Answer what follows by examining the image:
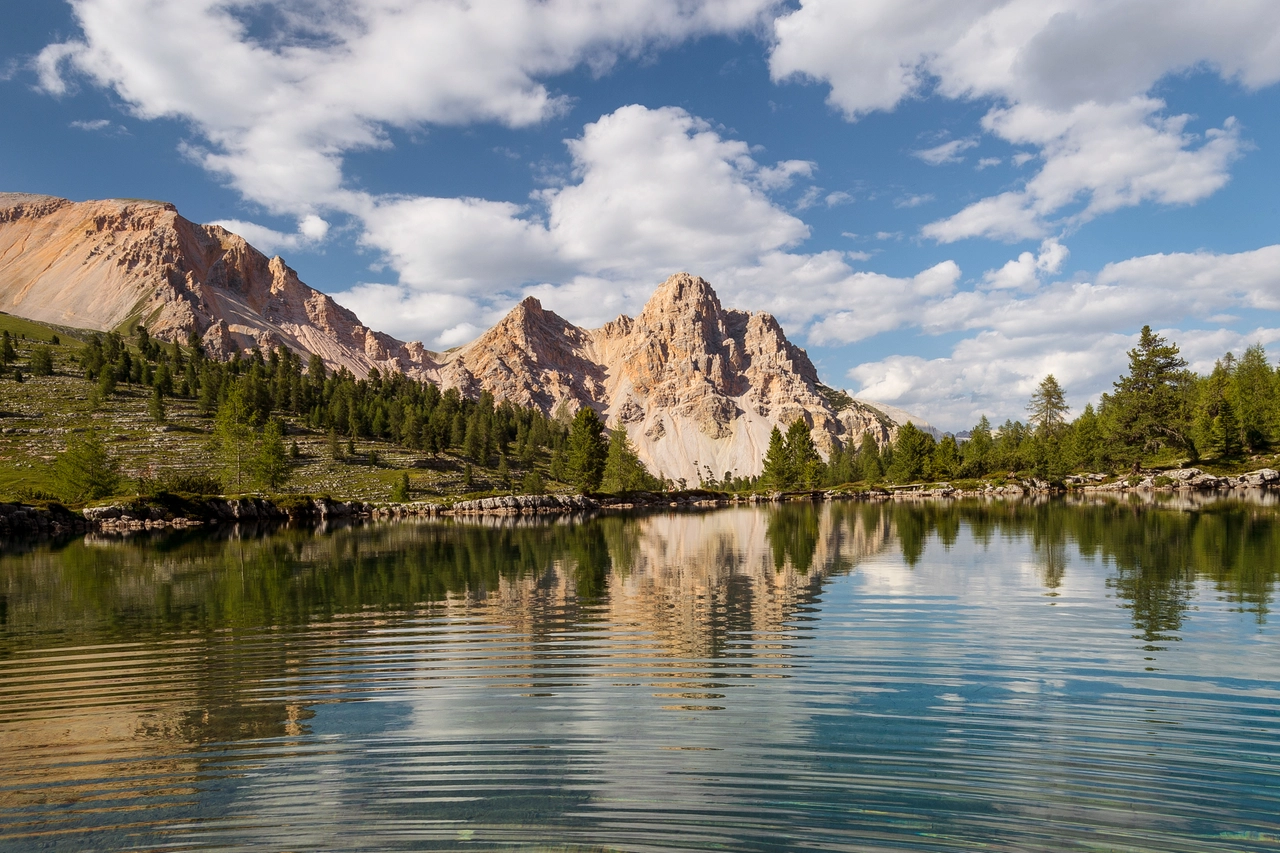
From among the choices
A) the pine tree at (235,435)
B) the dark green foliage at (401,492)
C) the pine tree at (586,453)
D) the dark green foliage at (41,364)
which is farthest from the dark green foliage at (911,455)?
the dark green foliage at (41,364)

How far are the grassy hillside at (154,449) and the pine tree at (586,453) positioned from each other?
78.5 ft

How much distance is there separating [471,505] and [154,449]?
68805mm

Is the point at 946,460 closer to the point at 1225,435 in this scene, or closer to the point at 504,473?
the point at 1225,435

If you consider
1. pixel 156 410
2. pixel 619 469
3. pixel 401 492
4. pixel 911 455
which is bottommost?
pixel 401 492

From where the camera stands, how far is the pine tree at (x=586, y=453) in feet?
457

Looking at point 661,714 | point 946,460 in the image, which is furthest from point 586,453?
point 661,714

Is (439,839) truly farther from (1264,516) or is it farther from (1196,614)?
(1264,516)

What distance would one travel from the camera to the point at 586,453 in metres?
139

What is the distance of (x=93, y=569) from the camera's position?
39.9m

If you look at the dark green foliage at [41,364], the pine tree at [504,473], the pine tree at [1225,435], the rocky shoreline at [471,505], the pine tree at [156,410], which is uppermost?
the dark green foliage at [41,364]

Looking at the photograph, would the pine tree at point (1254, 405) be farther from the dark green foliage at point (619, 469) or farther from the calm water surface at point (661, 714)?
the calm water surface at point (661, 714)

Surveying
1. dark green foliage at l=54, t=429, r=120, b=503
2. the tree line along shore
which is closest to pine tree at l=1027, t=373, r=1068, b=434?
the tree line along shore

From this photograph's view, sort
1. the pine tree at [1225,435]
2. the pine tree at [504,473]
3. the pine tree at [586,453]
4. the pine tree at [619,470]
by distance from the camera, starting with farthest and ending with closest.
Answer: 1. the pine tree at [504,473]
2. the pine tree at [619,470]
3. the pine tree at [586,453]
4. the pine tree at [1225,435]

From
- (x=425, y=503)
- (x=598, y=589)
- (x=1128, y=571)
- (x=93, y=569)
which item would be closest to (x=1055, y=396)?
(x=425, y=503)
